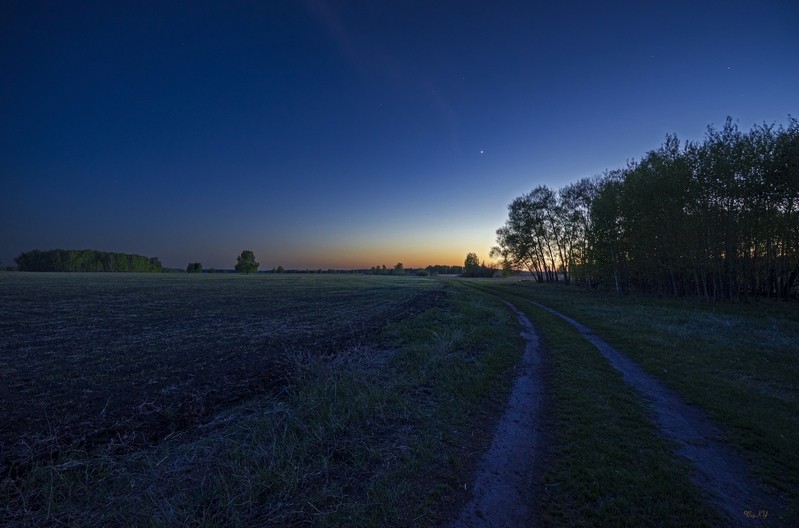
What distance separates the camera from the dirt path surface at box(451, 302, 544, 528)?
4.73m

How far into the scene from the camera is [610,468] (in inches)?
224

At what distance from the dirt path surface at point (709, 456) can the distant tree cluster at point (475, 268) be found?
170m

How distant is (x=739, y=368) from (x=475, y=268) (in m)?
172

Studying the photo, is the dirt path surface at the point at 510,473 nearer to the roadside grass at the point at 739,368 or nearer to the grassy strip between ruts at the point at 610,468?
the grassy strip between ruts at the point at 610,468

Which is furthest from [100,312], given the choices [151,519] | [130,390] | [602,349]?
[602,349]

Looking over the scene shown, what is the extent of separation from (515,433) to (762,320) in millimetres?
26995

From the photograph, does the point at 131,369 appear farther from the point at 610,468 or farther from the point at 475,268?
the point at 475,268

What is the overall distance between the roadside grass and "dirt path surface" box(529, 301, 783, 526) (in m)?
0.24

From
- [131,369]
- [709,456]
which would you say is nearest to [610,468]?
[709,456]

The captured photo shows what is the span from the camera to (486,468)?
5941 mm

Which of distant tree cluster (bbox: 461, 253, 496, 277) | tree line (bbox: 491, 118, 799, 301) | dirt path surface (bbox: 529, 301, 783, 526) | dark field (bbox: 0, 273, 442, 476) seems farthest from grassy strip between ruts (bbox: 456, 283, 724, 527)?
distant tree cluster (bbox: 461, 253, 496, 277)
